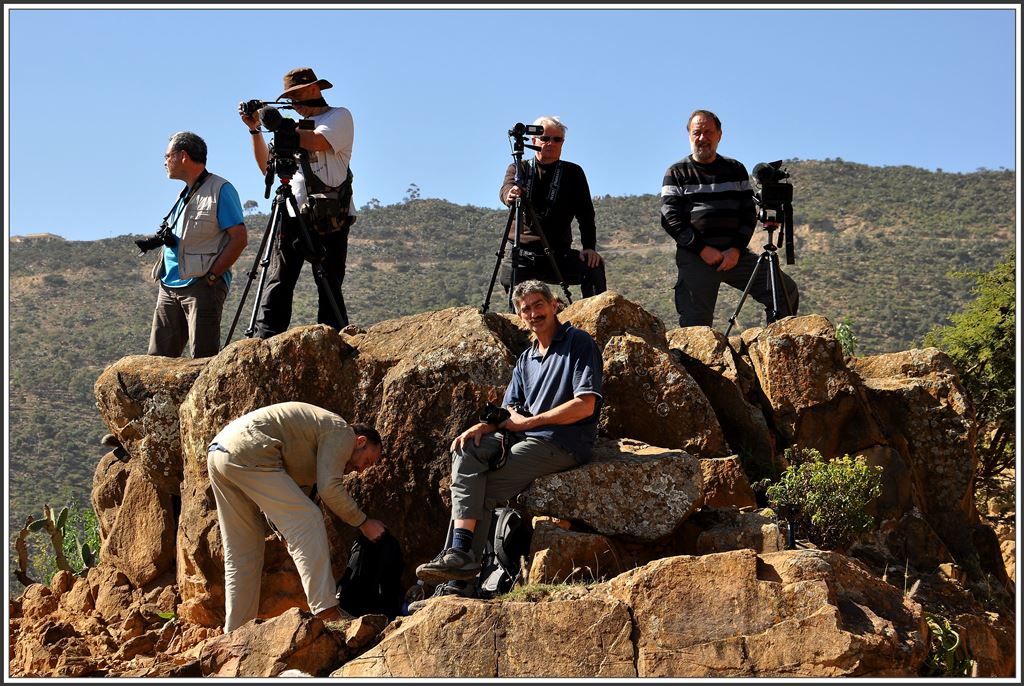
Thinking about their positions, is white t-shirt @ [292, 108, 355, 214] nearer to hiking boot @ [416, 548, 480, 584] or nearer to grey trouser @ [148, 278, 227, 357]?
grey trouser @ [148, 278, 227, 357]

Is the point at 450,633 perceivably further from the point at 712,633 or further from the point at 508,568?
the point at 712,633

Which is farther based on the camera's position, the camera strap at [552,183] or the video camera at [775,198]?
the camera strap at [552,183]

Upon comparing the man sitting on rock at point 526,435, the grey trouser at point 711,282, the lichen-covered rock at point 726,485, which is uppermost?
the grey trouser at point 711,282

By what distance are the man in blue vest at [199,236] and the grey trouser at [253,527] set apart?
226 centimetres

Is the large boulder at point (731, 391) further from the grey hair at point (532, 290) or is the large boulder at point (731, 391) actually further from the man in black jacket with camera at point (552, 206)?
the grey hair at point (532, 290)

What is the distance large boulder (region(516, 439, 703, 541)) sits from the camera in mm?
7352

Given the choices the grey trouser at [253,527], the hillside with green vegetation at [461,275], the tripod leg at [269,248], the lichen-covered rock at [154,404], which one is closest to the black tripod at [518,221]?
Result: the tripod leg at [269,248]

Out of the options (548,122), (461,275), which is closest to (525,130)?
(548,122)

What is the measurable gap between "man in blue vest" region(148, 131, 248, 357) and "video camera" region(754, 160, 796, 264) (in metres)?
3.98

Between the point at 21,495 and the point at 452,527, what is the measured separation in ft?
60.7

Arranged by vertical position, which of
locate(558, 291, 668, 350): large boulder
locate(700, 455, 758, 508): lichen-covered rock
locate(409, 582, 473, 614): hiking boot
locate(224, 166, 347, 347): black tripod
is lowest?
locate(409, 582, 473, 614): hiking boot

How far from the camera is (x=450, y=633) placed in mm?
6312

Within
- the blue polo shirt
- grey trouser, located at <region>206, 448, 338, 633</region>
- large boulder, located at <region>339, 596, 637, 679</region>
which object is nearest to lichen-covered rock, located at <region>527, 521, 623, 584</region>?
the blue polo shirt

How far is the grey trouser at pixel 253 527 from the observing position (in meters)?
6.95
